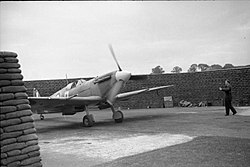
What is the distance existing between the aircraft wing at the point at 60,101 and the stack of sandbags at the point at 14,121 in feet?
20.4

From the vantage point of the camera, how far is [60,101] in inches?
397

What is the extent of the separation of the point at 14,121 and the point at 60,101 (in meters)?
6.91

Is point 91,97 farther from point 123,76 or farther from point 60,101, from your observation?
point 123,76

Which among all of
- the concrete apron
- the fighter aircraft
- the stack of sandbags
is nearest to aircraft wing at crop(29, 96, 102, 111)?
the fighter aircraft

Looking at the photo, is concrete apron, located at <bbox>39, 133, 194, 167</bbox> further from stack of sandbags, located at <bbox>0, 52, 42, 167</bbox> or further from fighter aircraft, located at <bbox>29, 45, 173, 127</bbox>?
fighter aircraft, located at <bbox>29, 45, 173, 127</bbox>

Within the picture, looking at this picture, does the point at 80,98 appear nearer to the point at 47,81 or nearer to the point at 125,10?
the point at 125,10

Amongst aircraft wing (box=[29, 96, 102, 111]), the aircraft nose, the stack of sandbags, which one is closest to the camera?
the stack of sandbags

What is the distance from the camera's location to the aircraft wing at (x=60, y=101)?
383 inches

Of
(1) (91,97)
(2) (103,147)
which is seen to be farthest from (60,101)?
(2) (103,147)

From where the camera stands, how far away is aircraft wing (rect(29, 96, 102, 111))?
31.9 ft

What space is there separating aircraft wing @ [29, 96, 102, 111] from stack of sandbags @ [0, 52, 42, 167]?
245 inches

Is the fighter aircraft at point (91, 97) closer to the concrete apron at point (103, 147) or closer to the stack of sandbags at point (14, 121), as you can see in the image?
the concrete apron at point (103, 147)

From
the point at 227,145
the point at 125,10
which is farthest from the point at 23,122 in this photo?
the point at 227,145

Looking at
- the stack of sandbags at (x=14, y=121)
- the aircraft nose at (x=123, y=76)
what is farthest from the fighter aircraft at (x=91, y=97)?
the stack of sandbags at (x=14, y=121)
